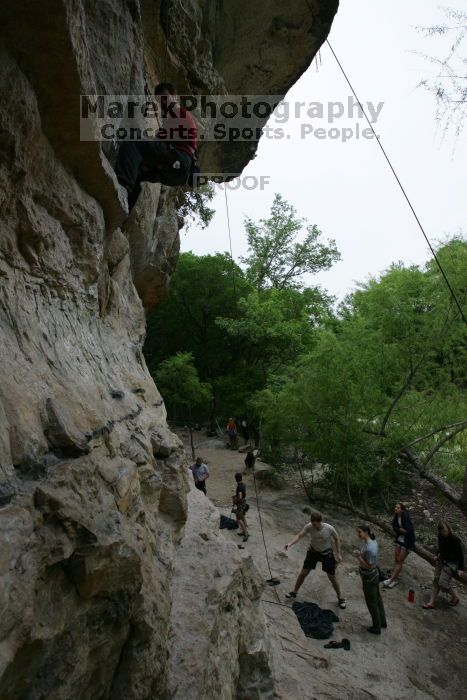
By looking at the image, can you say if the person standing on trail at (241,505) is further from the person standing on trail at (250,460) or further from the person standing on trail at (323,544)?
the person standing on trail at (250,460)

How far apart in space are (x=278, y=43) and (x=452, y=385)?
843 cm

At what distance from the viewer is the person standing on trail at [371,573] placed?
6223 millimetres

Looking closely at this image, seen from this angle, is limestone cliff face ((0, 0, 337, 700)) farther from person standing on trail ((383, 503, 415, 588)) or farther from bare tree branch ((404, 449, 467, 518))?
bare tree branch ((404, 449, 467, 518))

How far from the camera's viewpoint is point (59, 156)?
3191mm

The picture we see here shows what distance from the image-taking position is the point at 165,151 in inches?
168

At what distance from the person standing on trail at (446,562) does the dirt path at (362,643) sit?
22 cm

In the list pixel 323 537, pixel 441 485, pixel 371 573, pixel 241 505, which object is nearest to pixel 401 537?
pixel 371 573

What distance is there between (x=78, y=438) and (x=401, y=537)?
290 inches

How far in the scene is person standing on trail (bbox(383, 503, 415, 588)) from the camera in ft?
25.8

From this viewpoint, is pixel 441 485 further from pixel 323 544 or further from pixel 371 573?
pixel 323 544

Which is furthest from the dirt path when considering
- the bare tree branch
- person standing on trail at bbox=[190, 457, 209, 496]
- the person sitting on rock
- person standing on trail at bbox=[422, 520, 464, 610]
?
the person sitting on rock

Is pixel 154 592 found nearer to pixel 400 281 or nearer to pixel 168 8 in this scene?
pixel 168 8

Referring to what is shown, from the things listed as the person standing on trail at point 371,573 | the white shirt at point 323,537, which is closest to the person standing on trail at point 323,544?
the white shirt at point 323,537

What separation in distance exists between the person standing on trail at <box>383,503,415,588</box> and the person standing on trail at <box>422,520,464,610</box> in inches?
20.2
